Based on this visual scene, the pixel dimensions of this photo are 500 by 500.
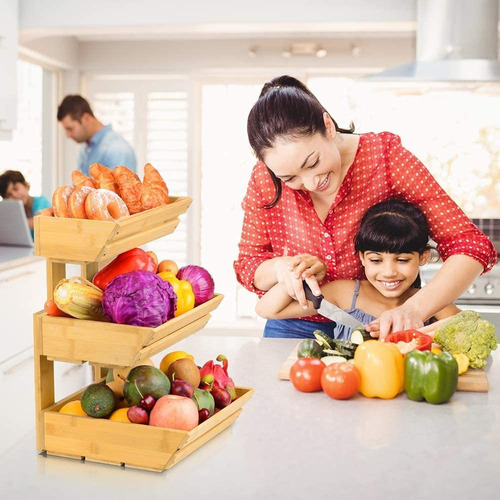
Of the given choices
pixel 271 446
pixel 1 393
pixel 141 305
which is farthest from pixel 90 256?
pixel 1 393

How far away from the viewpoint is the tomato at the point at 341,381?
149 centimetres

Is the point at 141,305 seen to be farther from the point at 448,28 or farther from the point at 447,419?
the point at 448,28

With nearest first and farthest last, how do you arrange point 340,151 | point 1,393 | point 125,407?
point 125,407, point 340,151, point 1,393

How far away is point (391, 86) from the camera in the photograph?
3.59 metres

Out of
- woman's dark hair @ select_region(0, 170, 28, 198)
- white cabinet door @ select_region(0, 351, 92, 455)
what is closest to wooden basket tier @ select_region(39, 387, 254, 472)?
white cabinet door @ select_region(0, 351, 92, 455)

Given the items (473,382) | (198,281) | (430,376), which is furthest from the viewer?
(473,382)

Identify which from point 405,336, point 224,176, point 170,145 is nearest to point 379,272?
point 405,336

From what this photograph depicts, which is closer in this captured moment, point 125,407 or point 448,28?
point 125,407

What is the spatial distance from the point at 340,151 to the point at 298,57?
3.91 m

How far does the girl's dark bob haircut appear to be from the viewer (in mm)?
2047

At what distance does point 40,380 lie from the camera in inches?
48.1

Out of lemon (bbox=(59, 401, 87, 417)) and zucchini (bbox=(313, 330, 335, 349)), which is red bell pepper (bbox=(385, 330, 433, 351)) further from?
lemon (bbox=(59, 401, 87, 417))

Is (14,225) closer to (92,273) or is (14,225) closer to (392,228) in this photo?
(392,228)

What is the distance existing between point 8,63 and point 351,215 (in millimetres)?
2839
